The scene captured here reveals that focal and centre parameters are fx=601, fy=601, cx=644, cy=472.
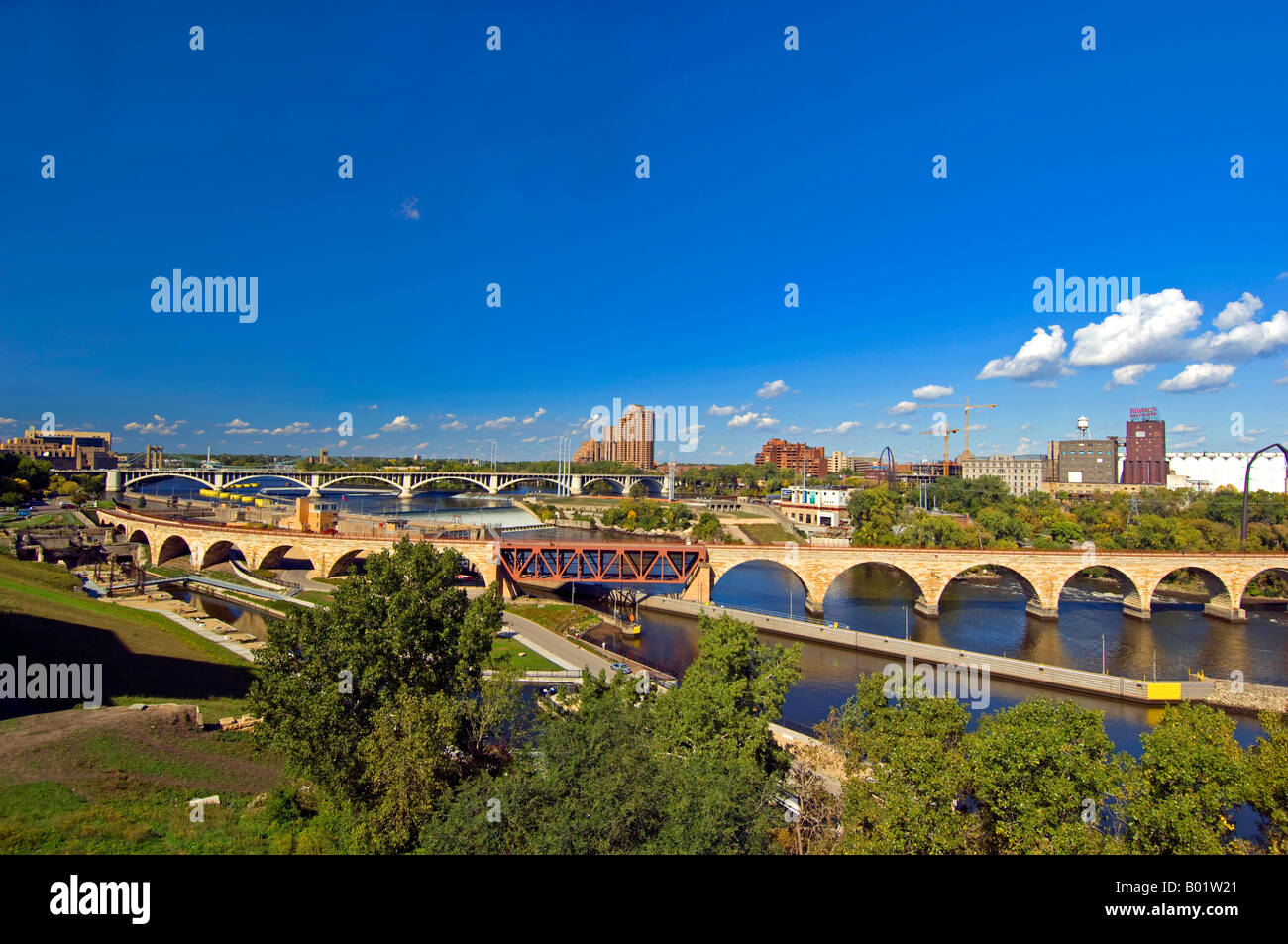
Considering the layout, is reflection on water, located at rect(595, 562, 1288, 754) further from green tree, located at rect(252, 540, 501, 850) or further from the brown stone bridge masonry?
green tree, located at rect(252, 540, 501, 850)

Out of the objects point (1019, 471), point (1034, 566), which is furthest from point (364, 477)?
point (1019, 471)

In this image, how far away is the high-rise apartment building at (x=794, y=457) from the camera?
173875 mm

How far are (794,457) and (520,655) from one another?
16223 centimetres

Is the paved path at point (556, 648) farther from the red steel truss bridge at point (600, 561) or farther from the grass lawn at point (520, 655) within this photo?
the red steel truss bridge at point (600, 561)

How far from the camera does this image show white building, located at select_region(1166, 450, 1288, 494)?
11006 cm

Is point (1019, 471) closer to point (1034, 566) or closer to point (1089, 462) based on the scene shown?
point (1089, 462)

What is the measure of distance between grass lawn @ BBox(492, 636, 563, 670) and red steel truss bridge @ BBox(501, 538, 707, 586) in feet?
34.8

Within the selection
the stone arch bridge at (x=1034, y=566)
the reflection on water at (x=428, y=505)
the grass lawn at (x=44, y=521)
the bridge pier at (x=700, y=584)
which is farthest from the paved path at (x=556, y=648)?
the reflection on water at (x=428, y=505)

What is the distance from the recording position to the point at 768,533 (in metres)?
85.3

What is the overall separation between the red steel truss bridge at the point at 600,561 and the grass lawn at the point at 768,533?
126ft

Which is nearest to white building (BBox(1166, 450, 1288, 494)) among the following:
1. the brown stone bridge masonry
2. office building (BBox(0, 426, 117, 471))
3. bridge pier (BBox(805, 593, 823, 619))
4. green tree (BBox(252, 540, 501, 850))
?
the brown stone bridge masonry

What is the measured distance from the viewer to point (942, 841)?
10625 mm
